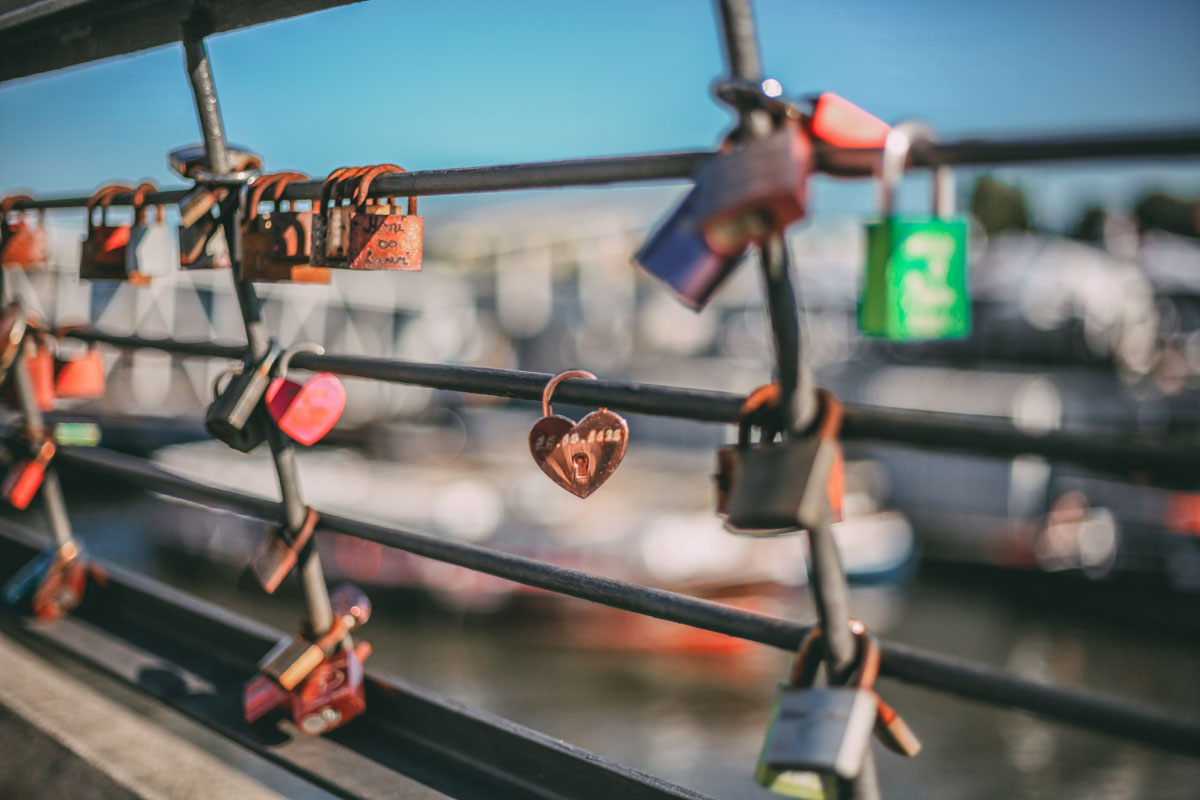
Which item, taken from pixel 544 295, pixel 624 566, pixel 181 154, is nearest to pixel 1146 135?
pixel 181 154

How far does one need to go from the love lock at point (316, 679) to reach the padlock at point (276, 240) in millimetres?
461

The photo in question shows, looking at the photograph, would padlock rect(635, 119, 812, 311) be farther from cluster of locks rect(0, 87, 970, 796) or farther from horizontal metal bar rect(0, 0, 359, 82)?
horizontal metal bar rect(0, 0, 359, 82)

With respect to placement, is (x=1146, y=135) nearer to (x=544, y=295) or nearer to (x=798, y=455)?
(x=798, y=455)

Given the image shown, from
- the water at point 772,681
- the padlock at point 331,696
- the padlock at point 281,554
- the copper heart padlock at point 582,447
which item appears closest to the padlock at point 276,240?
the padlock at point 281,554

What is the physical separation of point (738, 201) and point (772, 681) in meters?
15.8

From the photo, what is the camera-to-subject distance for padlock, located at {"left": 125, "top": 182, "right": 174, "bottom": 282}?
5.44ft

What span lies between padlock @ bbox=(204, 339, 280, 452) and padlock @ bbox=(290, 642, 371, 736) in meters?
0.35

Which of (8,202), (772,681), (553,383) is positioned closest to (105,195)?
(8,202)

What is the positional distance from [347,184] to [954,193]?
0.77 meters

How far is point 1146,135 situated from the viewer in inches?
26.5

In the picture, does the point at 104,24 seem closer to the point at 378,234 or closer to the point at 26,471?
the point at 378,234

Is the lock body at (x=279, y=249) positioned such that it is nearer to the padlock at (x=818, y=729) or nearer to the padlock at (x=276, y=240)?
the padlock at (x=276, y=240)

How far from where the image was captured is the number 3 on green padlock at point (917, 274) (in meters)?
0.83

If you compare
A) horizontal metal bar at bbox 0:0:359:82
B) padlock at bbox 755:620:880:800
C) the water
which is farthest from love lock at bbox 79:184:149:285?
the water
